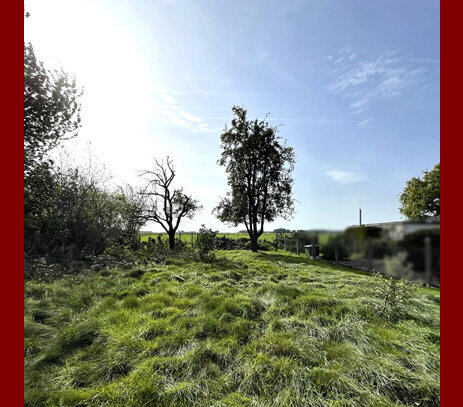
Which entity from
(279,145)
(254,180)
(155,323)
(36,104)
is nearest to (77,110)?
(36,104)

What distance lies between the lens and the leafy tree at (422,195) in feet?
55.1

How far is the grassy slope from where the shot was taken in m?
2.01

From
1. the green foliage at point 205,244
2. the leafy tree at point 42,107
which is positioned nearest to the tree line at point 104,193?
the leafy tree at point 42,107

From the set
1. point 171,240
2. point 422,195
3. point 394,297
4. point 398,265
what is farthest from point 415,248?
point 422,195

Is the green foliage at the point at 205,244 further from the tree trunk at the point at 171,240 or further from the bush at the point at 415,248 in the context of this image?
the bush at the point at 415,248

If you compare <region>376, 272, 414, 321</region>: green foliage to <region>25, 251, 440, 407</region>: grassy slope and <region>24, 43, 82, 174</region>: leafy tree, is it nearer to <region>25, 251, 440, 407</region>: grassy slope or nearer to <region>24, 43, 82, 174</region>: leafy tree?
<region>25, 251, 440, 407</region>: grassy slope

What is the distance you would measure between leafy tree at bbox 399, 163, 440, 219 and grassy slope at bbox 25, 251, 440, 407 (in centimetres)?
1705

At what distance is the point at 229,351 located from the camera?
265 cm

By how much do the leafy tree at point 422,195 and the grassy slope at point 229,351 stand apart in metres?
17.0

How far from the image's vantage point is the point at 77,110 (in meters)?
8.57

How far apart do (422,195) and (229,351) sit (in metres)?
21.5
